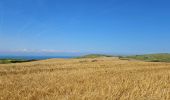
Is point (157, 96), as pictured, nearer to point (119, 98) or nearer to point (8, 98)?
point (119, 98)

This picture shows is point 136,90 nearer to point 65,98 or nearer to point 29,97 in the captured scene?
point 65,98

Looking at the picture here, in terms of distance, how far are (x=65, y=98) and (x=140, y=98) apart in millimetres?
2178

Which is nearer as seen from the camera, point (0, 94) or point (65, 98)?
point (65, 98)

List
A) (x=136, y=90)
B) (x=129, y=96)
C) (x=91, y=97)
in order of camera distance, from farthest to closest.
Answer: (x=136, y=90), (x=129, y=96), (x=91, y=97)

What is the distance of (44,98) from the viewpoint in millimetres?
6461

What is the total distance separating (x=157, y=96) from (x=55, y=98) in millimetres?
3020

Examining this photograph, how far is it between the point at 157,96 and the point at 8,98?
4.32 meters

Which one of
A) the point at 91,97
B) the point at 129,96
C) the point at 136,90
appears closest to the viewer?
the point at 91,97

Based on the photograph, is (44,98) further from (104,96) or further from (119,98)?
(119,98)

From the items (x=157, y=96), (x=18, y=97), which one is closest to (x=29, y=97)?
(x=18, y=97)

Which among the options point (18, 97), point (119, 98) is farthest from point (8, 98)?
point (119, 98)

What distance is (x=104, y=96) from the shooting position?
21.2 ft

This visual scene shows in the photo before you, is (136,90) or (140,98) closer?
(140,98)

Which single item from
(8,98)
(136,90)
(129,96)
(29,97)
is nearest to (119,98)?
(129,96)
